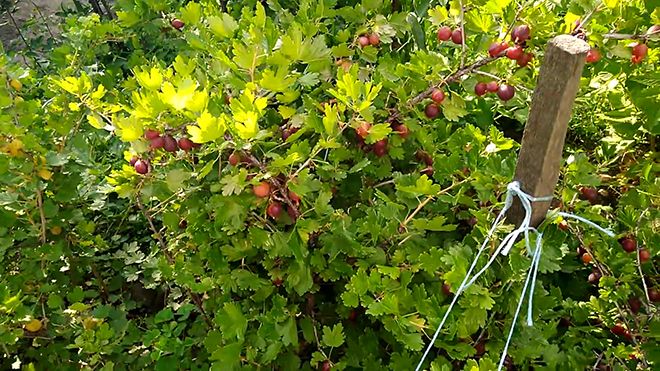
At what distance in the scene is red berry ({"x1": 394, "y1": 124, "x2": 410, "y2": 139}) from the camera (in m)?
1.23

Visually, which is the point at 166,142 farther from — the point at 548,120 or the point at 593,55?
the point at 593,55

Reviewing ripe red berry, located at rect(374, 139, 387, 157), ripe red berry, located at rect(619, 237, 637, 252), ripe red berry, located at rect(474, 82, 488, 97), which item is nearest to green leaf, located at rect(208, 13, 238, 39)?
ripe red berry, located at rect(374, 139, 387, 157)

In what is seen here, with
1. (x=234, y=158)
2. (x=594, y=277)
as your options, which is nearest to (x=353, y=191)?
(x=234, y=158)

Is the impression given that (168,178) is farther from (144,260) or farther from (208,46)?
(144,260)

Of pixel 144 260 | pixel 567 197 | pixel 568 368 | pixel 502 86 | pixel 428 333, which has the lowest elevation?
pixel 144 260

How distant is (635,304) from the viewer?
1.25 meters

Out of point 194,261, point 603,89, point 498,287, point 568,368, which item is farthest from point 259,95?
point 603,89

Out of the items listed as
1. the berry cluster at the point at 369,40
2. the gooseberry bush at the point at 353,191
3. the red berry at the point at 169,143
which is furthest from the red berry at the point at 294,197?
the berry cluster at the point at 369,40

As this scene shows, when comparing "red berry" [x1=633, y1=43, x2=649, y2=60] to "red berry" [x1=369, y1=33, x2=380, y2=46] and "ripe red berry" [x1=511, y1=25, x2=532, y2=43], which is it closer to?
"ripe red berry" [x1=511, y1=25, x2=532, y2=43]

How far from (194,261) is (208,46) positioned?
1.51ft

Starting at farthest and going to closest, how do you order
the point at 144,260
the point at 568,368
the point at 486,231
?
the point at 144,260 < the point at 568,368 < the point at 486,231

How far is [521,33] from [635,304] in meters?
0.62

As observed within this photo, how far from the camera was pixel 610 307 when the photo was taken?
48.6 inches

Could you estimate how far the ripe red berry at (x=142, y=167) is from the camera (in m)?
1.17
